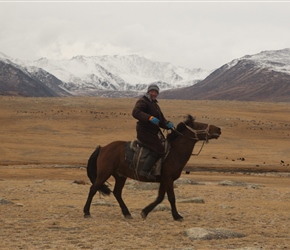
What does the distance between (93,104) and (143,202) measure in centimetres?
7365

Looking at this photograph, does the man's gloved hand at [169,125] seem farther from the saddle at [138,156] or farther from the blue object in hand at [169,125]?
the saddle at [138,156]

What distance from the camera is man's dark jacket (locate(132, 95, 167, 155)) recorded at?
12914mm

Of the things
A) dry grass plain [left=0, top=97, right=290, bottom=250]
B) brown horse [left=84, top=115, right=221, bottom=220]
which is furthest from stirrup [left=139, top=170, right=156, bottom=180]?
dry grass plain [left=0, top=97, right=290, bottom=250]

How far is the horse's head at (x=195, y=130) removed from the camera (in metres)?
13.3

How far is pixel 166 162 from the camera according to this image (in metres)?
13.0

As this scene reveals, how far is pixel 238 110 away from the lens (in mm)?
96750

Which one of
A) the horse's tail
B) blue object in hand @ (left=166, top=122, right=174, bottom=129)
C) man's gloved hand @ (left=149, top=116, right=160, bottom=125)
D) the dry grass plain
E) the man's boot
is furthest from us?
the horse's tail

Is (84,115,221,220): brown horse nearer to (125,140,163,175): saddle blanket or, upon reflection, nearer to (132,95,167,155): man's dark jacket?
(125,140,163,175): saddle blanket

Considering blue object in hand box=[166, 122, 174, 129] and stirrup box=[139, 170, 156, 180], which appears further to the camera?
blue object in hand box=[166, 122, 174, 129]

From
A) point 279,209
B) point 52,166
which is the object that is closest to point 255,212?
point 279,209

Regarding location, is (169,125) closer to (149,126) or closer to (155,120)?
(149,126)

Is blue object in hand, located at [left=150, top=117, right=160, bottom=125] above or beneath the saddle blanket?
above

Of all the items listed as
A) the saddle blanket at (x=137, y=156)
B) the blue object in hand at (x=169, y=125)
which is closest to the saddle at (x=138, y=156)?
the saddle blanket at (x=137, y=156)

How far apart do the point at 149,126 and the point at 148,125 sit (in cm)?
4
